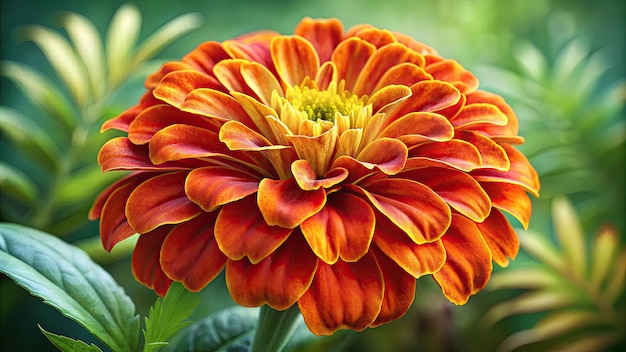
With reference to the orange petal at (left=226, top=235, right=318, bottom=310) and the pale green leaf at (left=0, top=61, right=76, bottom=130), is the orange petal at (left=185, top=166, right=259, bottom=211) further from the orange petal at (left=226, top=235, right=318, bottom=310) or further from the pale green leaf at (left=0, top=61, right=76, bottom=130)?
the pale green leaf at (left=0, top=61, right=76, bottom=130)

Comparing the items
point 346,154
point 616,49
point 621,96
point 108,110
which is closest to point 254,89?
point 346,154

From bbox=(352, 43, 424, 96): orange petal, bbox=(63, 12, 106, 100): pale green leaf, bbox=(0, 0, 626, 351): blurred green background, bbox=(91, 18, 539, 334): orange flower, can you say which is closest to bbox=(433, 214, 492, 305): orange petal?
bbox=(91, 18, 539, 334): orange flower

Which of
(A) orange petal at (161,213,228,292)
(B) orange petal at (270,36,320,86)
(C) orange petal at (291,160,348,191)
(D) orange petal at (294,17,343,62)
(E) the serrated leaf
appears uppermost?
(D) orange petal at (294,17,343,62)

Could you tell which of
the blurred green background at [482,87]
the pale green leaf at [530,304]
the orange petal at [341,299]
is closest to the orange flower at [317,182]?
the orange petal at [341,299]

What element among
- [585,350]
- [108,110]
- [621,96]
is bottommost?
[585,350]

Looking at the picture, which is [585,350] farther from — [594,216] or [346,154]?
[346,154]

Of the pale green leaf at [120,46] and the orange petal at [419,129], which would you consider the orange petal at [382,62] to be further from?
the pale green leaf at [120,46]

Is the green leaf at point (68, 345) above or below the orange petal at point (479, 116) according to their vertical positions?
below
